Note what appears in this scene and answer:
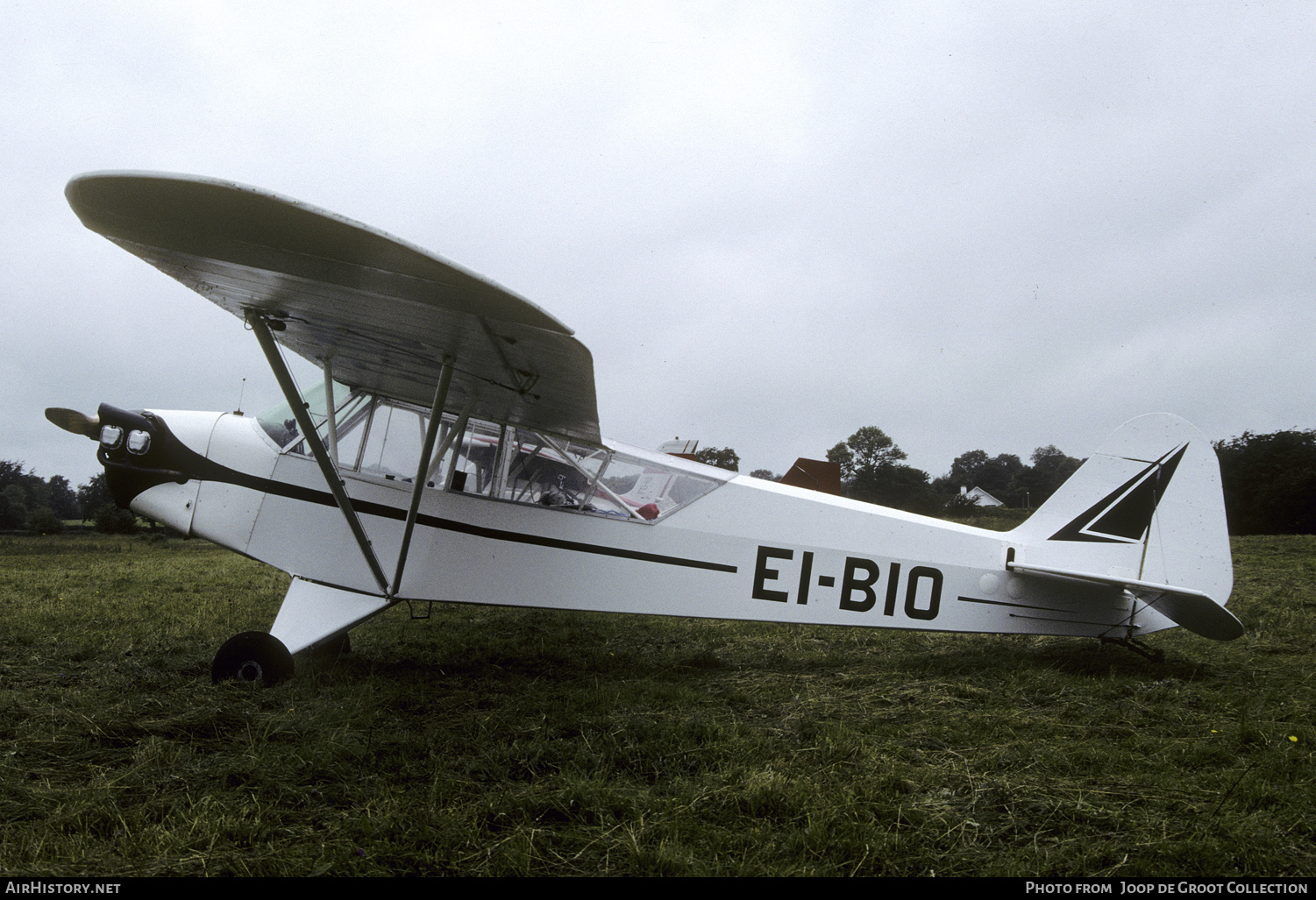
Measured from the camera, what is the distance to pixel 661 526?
5.04m

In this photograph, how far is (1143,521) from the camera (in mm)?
5105

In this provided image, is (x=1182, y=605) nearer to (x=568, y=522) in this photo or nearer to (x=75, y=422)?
(x=568, y=522)

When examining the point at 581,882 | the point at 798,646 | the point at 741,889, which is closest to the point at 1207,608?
the point at 798,646

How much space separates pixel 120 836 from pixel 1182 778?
4141mm

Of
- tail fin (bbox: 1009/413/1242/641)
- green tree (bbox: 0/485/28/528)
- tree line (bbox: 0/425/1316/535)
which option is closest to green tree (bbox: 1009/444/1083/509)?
tree line (bbox: 0/425/1316/535)

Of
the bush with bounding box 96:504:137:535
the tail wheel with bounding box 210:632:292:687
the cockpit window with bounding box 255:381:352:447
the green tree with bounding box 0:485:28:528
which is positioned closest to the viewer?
the tail wheel with bounding box 210:632:292:687

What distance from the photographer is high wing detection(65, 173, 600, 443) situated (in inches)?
104

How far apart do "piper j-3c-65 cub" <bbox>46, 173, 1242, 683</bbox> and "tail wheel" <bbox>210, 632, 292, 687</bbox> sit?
1 cm

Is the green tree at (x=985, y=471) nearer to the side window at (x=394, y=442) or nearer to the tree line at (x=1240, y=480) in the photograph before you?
the tree line at (x=1240, y=480)

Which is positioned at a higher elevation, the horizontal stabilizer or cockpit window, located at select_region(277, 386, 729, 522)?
cockpit window, located at select_region(277, 386, 729, 522)

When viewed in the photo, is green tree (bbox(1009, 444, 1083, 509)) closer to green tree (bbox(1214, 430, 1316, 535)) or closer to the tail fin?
green tree (bbox(1214, 430, 1316, 535))

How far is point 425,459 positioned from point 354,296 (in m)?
1.13

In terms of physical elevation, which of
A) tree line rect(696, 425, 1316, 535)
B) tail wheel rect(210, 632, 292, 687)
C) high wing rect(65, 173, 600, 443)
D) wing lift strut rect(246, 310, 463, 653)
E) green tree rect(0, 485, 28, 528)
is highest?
tree line rect(696, 425, 1316, 535)

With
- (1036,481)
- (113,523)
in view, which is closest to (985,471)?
(1036,481)
